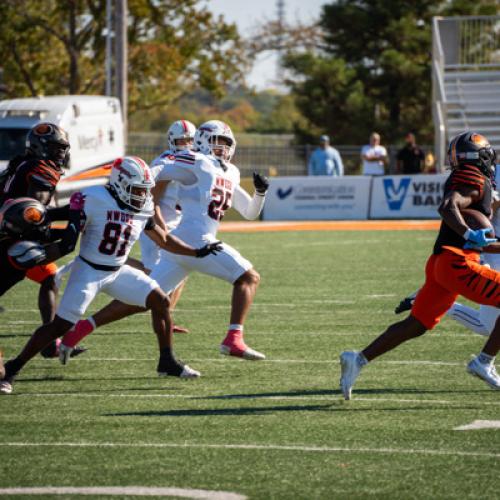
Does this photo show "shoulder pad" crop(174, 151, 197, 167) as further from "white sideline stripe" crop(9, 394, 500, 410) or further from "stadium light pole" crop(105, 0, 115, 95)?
"stadium light pole" crop(105, 0, 115, 95)

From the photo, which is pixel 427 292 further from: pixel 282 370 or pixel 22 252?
pixel 22 252

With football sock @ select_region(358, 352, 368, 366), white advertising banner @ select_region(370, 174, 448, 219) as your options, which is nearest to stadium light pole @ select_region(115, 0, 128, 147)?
white advertising banner @ select_region(370, 174, 448, 219)

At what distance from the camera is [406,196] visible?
2477 cm

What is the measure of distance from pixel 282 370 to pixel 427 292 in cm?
150

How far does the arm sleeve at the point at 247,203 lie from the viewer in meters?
9.48

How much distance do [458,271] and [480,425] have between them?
104 cm

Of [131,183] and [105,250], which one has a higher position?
[131,183]

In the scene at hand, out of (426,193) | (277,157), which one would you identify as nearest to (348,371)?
(426,193)

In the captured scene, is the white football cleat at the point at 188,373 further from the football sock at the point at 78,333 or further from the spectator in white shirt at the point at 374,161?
the spectator in white shirt at the point at 374,161

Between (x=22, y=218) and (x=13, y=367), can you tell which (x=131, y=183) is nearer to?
(x=22, y=218)

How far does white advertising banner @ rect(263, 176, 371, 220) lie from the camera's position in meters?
25.1

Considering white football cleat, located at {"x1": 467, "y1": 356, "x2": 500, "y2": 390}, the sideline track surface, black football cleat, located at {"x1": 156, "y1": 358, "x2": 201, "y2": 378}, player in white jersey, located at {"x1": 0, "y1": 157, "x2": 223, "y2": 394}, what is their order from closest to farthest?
1. white football cleat, located at {"x1": 467, "y1": 356, "x2": 500, "y2": 390}
2. player in white jersey, located at {"x1": 0, "y1": 157, "x2": 223, "y2": 394}
3. black football cleat, located at {"x1": 156, "y1": 358, "x2": 201, "y2": 378}
4. the sideline track surface

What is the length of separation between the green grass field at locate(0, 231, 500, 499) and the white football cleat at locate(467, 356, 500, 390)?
99mm

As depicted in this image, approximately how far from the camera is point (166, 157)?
32.6ft
